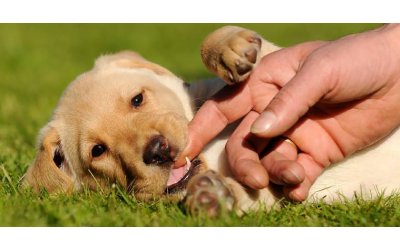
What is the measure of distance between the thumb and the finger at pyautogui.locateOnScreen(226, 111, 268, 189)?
0.24m

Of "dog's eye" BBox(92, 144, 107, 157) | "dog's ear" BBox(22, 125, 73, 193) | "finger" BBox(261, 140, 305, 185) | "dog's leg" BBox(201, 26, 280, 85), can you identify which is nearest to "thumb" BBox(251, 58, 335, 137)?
"finger" BBox(261, 140, 305, 185)

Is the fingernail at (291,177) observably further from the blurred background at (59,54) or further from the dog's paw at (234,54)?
the blurred background at (59,54)

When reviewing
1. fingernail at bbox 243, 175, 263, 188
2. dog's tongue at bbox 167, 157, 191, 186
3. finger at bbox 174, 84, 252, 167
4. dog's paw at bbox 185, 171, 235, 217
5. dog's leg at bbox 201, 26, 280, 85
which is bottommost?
dog's tongue at bbox 167, 157, 191, 186

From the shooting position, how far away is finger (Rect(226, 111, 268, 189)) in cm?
409

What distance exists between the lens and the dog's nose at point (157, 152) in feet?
14.6

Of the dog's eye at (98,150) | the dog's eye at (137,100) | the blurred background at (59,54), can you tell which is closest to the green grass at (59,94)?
the blurred background at (59,54)

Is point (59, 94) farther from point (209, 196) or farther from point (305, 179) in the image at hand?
point (209, 196)

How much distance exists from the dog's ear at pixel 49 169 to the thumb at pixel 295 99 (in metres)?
1.66

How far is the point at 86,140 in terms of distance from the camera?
501 centimetres

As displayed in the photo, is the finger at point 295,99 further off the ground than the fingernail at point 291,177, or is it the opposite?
the finger at point 295,99

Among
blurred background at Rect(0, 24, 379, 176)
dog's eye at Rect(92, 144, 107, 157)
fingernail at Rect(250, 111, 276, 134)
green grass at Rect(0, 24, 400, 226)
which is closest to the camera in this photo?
green grass at Rect(0, 24, 400, 226)

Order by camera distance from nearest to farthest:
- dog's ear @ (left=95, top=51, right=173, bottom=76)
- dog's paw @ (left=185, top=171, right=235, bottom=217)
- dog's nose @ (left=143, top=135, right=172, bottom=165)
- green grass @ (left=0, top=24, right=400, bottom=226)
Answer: dog's paw @ (left=185, top=171, right=235, bottom=217)
green grass @ (left=0, top=24, right=400, bottom=226)
dog's nose @ (left=143, top=135, right=172, bottom=165)
dog's ear @ (left=95, top=51, right=173, bottom=76)

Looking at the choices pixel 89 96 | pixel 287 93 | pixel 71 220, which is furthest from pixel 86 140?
pixel 287 93

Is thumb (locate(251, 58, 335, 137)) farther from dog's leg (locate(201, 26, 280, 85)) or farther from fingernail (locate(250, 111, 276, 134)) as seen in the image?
dog's leg (locate(201, 26, 280, 85))
